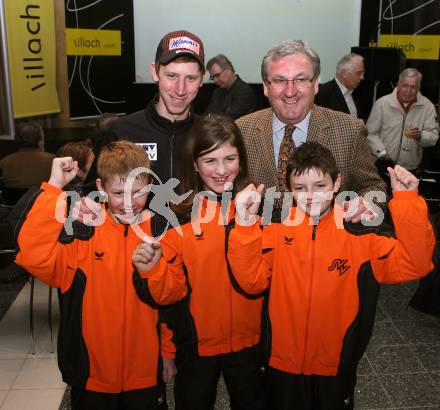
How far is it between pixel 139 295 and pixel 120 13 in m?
6.93

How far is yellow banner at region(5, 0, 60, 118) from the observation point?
632 centimetres

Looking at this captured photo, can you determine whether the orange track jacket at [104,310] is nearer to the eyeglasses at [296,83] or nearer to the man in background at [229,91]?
the eyeglasses at [296,83]

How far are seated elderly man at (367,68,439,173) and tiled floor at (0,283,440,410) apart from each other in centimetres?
182

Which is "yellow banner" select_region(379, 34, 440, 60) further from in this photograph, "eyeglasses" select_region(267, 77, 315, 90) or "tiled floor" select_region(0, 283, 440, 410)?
"eyeglasses" select_region(267, 77, 315, 90)

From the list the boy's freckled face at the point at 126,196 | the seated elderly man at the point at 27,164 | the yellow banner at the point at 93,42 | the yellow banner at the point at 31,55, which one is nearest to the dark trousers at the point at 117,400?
the boy's freckled face at the point at 126,196

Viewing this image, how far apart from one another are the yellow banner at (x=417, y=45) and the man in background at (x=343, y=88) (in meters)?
2.88

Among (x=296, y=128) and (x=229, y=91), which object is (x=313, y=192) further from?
(x=229, y=91)

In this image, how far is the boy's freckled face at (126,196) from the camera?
6.53ft

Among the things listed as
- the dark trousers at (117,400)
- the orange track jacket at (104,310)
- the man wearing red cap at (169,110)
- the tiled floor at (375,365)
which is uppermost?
the man wearing red cap at (169,110)

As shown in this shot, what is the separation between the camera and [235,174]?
217 centimetres

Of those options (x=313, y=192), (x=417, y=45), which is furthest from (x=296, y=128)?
(x=417, y=45)

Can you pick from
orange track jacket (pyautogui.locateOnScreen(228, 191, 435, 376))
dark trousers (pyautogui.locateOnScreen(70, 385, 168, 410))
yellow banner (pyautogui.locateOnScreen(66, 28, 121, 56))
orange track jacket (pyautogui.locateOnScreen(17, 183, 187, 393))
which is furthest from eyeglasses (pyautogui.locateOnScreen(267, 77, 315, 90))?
yellow banner (pyautogui.locateOnScreen(66, 28, 121, 56))

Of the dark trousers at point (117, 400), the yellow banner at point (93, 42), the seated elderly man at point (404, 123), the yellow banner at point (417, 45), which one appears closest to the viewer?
the dark trousers at point (117, 400)

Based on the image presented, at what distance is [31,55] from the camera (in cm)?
668
